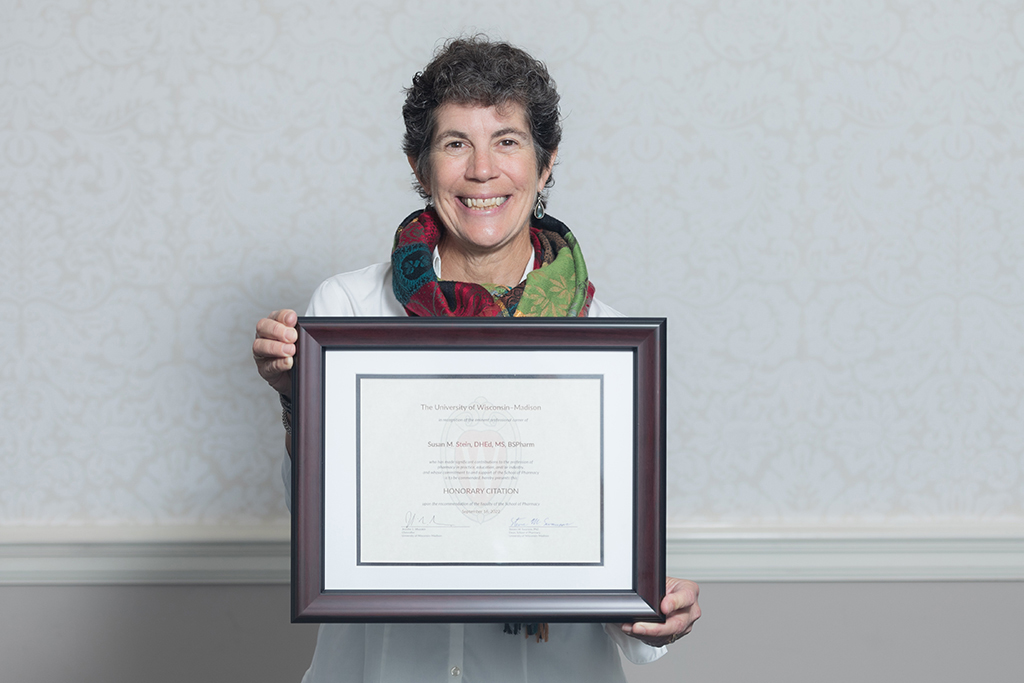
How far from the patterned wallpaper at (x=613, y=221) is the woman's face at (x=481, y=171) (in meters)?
0.61

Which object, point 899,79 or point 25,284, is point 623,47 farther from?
point 25,284

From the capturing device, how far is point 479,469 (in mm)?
892

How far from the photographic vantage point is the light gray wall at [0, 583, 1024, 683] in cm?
177

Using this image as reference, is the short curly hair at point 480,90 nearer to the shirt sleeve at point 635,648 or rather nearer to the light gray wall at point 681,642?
the shirt sleeve at point 635,648

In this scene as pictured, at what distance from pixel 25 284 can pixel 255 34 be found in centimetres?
79

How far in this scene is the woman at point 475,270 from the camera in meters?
1.09

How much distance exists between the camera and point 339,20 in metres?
1.71

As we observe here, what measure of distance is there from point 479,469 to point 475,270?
0.41 meters

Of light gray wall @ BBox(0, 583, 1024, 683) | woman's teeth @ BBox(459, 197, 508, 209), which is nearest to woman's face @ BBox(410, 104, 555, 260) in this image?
woman's teeth @ BBox(459, 197, 508, 209)

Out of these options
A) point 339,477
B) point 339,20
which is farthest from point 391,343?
point 339,20

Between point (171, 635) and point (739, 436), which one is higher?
point (739, 436)
